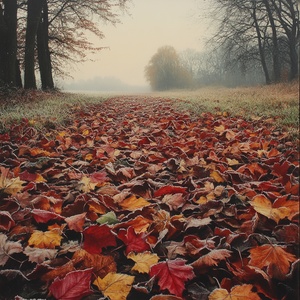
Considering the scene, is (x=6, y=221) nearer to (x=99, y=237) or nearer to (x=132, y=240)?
(x=99, y=237)

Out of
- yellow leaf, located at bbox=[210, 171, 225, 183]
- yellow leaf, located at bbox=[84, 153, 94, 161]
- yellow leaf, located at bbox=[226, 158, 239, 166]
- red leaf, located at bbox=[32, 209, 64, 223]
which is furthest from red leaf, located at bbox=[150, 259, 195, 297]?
yellow leaf, located at bbox=[84, 153, 94, 161]

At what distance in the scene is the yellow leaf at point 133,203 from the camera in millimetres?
1520

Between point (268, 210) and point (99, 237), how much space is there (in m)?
0.82

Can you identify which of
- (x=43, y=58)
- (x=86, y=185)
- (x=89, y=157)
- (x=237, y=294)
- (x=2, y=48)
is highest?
(x=43, y=58)

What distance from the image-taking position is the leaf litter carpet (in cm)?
94

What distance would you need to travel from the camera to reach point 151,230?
1.28 meters

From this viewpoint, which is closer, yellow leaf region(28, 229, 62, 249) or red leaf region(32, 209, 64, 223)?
yellow leaf region(28, 229, 62, 249)

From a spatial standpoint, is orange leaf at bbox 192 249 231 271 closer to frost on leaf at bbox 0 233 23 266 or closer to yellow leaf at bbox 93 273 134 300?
yellow leaf at bbox 93 273 134 300

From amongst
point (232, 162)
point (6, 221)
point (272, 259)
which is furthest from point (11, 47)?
point (272, 259)

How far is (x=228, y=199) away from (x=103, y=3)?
50.0ft

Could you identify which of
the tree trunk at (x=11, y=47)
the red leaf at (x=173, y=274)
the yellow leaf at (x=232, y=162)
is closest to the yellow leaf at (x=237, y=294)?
the red leaf at (x=173, y=274)

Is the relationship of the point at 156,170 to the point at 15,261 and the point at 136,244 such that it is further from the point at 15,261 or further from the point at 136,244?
the point at 15,261

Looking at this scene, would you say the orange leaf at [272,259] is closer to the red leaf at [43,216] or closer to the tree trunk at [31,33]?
the red leaf at [43,216]

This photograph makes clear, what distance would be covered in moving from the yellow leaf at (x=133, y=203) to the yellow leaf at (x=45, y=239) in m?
0.42
